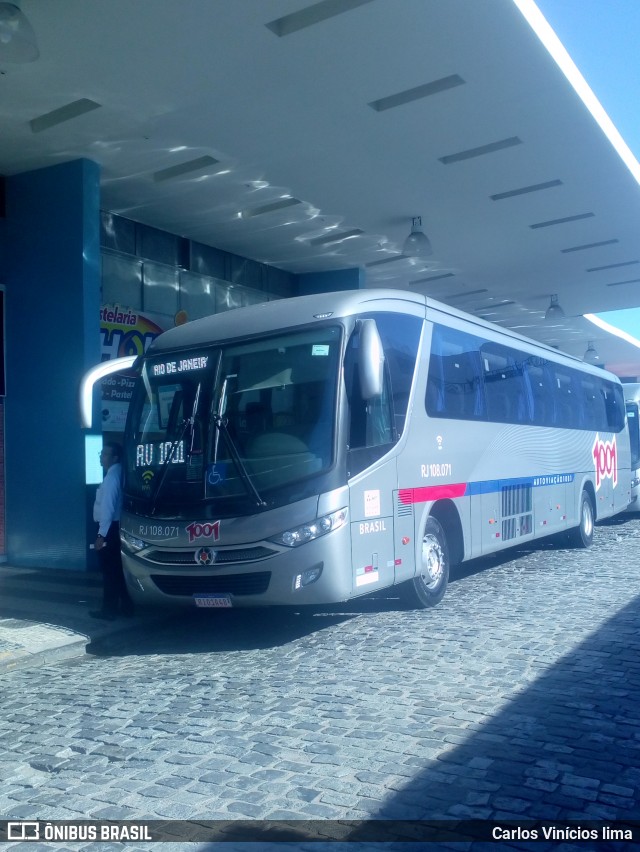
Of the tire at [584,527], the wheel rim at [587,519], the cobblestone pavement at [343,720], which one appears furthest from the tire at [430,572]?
the wheel rim at [587,519]

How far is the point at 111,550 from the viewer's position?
30.1ft

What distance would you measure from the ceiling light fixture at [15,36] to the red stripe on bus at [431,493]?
5.52 metres

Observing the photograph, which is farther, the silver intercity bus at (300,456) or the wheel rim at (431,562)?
the wheel rim at (431,562)

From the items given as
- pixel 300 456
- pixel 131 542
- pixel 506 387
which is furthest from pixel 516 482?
pixel 131 542

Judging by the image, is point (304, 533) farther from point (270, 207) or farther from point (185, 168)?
point (270, 207)

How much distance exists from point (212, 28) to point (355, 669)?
6.92 metres

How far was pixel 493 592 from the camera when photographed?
10.3m

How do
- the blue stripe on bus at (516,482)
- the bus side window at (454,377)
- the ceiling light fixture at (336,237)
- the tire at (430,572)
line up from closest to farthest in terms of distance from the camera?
the tire at (430,572)
the bus side window at (454,377)
the blue stripe on bus at (516,482)
the ceiling light fixture at (336,237)

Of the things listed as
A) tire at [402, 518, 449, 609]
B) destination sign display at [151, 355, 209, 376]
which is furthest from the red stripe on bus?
destination sign display at [151, 355, 209, 376]

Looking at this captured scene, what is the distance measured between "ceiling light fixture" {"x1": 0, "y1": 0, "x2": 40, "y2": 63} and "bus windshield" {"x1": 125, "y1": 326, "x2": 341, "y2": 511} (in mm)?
3180

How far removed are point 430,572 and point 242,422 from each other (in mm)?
2928

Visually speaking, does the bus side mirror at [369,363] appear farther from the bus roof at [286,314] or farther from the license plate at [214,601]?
the license plate at [214,601]

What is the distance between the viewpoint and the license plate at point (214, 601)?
7684 millimetres

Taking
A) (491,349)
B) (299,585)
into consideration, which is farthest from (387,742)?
(491,349)
